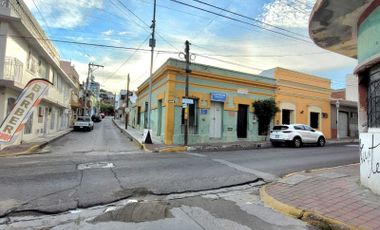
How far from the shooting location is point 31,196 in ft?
19.8

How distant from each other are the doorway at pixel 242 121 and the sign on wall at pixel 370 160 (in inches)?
A: 560

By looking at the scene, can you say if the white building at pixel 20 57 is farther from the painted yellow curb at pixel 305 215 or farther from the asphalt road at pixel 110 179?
the painted yellow curb at pixel 305 215

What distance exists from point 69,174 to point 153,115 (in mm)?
14548

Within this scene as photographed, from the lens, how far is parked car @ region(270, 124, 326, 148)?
719 inches

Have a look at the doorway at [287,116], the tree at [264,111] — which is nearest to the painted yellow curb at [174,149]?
the tree at [264,111]

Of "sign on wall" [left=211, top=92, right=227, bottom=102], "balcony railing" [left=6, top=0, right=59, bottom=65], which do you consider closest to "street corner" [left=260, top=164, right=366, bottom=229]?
"sign on wall" [left=211, top=92, right=227, bottom=102]

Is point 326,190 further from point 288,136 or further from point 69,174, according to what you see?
point 288,136

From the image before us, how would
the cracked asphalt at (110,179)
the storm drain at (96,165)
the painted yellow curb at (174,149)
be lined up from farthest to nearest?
1. the painted yellow curb at (174,149)
2. the storm drain at (96,165)
3. the cracked asphalt at (110,179)

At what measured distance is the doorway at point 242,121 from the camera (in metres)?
21.0

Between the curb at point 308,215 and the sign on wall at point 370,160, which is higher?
the sign on wall at point 370,160

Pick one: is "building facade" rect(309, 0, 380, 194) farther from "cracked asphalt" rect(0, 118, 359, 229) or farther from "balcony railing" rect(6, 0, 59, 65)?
"balcony railing" rect(6, 0, 59, 65)

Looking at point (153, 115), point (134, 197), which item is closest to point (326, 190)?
point (134, 197)

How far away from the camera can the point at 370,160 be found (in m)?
6.23

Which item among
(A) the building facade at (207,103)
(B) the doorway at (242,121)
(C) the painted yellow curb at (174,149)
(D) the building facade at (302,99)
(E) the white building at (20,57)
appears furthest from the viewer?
(D) the building facade at (302,99)
